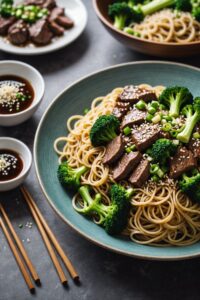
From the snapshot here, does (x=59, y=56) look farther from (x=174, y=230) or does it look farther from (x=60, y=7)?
(x=174, y=230)

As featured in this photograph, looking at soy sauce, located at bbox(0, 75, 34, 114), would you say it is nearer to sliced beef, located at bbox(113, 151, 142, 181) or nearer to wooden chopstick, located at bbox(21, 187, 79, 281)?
wooden chopstick, located at bbox(21, 187, 79, 281)

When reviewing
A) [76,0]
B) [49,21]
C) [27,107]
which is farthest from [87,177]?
[76,0]

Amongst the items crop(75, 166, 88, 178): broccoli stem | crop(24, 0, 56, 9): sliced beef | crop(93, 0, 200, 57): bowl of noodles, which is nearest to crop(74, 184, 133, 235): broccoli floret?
crop(75, 166, 88, 178): broccoli stem

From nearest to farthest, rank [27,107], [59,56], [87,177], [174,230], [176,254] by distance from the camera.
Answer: [176,254] → [174,230] → [87,177] → [27,107] → [59,56]

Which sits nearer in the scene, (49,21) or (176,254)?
(176,254)

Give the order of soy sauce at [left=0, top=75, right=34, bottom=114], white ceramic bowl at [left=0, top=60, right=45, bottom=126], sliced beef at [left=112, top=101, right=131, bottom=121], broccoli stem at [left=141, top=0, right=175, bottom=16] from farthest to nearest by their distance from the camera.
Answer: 1. broccoli stem at [left=141, top=0, right=175, bottom=16]
2. soy sauce at [left=0, top=75, right=34, bottom=114]
3. white ceramic bowl at [left=0, top=60, right=45, bottom=126]
4. sliced beef at [left=112, top=101, right=131, bottom=121]

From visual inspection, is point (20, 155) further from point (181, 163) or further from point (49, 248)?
point (181, 163)

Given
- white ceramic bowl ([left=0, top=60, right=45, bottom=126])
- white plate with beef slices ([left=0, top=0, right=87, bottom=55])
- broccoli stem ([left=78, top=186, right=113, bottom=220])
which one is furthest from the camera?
white plate with beef slices ([left=0, top=0, right=87, bottom=55])
